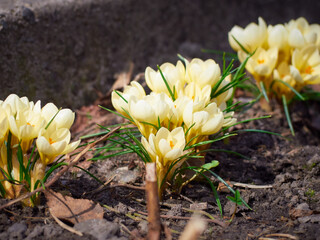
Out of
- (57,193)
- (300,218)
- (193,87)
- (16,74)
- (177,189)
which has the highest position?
(16,74)

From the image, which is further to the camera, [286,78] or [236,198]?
[286,78]

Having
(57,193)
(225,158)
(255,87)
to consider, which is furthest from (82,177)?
(255,87)

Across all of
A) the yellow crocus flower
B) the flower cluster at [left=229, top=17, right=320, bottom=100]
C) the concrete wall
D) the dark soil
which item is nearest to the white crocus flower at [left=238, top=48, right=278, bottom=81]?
the flower cluster at [left=229, top=17, right=320, bottom=100]

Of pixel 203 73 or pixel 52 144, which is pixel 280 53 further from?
pixel 52 144

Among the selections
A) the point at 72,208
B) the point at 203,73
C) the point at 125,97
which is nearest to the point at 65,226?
the point at 72,208

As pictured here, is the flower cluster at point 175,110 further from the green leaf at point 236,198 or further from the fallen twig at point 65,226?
the fallen twig at point 65,226

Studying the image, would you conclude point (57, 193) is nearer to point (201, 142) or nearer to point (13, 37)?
point (201, 142)
